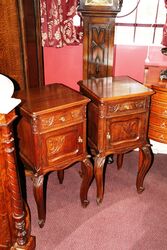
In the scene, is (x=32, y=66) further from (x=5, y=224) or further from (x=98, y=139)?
(x=5, y=224)

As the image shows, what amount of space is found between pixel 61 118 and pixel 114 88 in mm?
444

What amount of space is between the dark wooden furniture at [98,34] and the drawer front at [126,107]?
0.50 meters

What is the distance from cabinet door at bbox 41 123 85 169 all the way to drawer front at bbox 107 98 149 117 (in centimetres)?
21

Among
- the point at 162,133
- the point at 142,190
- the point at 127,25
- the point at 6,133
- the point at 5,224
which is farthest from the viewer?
the point at 127,25

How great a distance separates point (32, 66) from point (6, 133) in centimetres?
98

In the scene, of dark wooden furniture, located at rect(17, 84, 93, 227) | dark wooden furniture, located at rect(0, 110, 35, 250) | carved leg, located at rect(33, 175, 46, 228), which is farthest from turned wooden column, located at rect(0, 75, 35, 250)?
dark wooden furniture, located at rect(17, 84, 93, 227)

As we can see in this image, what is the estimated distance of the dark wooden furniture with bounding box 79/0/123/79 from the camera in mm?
2004

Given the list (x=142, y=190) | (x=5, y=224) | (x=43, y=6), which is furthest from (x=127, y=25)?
(x=5, y=224)

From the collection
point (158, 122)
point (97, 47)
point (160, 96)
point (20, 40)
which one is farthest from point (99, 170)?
point (20, 40)

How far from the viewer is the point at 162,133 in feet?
6.75

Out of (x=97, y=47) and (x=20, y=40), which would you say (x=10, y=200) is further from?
(x=97, y=47)

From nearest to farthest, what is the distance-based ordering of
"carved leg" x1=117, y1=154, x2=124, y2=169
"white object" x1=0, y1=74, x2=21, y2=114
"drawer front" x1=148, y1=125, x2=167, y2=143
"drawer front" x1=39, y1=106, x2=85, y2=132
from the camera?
"white object" x1=0, y1=74, x2=21, y2=114 < "drawer front" x1=39, y1=106, x2=85, y2=132 < "drawer front" x1=148, y1=125, x2=167, y2=143 < "carved leg" x1=117, y1=154, x2=124, y2=169

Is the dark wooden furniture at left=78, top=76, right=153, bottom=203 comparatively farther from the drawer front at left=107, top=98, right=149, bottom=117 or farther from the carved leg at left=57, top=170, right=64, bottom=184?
the carved leg at left=57, top=170, right=64, bottom=184

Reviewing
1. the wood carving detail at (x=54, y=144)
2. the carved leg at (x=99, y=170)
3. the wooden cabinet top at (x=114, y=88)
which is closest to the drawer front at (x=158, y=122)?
the wooden cabinet top at (x=114, y=88)
